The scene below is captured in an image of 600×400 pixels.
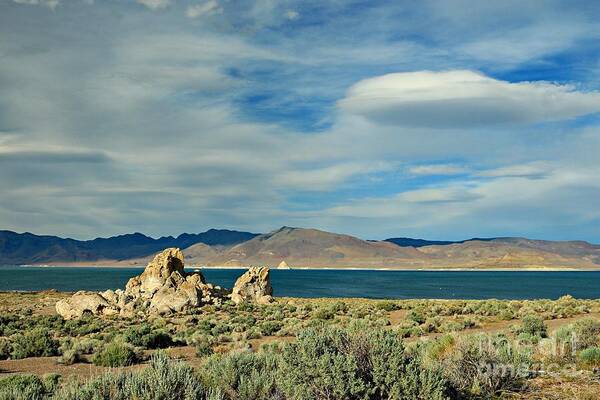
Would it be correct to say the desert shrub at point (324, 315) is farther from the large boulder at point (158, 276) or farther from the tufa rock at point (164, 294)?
the large boulder at point (158, 276)

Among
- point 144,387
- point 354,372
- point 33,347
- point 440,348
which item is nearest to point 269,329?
point 33,347

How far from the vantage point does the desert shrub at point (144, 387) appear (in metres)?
7.20

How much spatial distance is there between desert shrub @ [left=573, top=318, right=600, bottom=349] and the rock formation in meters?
28.0

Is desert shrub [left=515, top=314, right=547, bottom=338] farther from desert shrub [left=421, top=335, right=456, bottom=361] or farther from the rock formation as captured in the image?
the rock formation

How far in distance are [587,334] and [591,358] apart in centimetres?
590

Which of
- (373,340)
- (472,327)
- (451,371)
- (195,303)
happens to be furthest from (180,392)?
(195,303)

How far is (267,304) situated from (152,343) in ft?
83.9

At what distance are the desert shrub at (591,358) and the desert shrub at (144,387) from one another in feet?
32.7

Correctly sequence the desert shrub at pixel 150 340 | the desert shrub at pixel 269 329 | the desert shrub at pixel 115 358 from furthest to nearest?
the desert shrub at pixel 269 329 → the desert shrub at pixel 150 340 → the desert shrub at pixel 115 358

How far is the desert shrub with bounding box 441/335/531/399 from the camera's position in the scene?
381 inches

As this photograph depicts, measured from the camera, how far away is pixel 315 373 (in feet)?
25.6

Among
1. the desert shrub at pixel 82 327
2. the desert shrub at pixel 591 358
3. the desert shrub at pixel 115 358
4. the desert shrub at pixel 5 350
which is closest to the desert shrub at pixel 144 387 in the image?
the desert shrub at pixel 115 358

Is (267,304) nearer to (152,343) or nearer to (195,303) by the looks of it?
(195,303)

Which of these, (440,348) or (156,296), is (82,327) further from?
(440,348)
